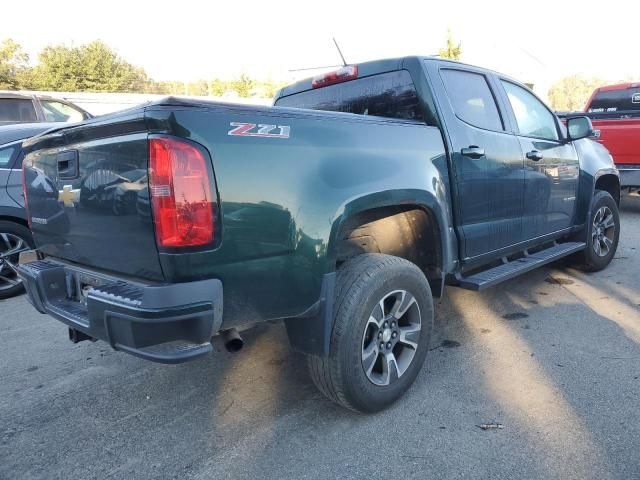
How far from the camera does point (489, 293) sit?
16.0ft

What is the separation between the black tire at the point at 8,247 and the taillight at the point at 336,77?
3485 millimetres

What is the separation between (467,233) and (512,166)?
32.4 inches

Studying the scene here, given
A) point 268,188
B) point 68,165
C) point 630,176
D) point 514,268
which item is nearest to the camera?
point 268,188

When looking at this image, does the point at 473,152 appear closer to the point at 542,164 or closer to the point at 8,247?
the point at 542,164

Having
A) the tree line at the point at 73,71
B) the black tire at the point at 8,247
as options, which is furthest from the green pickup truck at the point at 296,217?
the tree line at the point at 73,71

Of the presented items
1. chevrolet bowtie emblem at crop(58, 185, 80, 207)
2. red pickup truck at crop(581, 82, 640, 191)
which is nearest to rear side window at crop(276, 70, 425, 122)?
chevrolet bowtie emblem at crop(58, 185, 80, 207)

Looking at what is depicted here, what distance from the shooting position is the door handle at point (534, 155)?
Answer: 13.3 ft

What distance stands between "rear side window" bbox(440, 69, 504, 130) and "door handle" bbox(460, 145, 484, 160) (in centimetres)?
23

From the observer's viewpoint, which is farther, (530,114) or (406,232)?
(530,114)

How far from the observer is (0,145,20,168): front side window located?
17.1 feet

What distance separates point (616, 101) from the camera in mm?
9898

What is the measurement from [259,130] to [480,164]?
1906 millimetres

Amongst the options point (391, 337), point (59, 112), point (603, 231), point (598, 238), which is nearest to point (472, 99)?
point (391, 337)

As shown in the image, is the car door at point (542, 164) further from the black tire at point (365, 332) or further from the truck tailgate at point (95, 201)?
the truck tailgate at point (95, 201)
